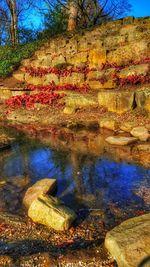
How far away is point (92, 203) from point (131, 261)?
7.44 feet

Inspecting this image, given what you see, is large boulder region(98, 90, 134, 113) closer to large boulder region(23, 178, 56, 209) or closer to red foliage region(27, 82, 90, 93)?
red foliage region(27, 82, 90, 93)

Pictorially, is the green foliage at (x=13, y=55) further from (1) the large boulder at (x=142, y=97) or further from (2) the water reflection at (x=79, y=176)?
(2) the water reflection at (x=79, y=176)

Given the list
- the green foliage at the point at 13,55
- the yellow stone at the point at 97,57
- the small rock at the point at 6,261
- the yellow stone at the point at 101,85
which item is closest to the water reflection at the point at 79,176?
the small rock at the point at 6,261

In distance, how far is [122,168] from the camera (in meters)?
7.78

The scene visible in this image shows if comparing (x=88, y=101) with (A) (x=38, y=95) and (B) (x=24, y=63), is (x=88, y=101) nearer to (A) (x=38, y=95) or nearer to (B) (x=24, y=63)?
(A) (x=38, y=95)

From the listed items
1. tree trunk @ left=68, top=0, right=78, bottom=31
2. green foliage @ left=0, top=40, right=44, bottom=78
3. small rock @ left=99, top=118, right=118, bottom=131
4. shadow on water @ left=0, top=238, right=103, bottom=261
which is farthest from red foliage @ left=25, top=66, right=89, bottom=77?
shadow on water @ left=0, top=238, right=103, bottom=261

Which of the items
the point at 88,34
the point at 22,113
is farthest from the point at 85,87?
the point at 88,34

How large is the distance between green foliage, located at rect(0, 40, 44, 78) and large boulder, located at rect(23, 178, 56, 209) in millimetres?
13521

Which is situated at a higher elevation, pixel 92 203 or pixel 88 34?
pixel 88 34

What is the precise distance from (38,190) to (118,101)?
7.13 metres

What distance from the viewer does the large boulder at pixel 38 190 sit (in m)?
5.95

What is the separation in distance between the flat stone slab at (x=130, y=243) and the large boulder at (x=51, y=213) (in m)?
0.93

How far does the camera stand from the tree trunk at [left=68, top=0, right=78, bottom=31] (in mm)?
20766

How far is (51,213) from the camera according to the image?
510 cm
